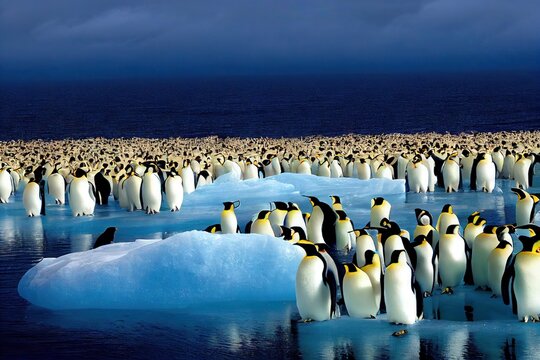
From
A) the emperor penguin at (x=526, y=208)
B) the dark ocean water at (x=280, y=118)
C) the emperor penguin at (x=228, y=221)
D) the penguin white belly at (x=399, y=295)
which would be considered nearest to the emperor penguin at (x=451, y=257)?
the penguin white belly at (x=399, y=295)

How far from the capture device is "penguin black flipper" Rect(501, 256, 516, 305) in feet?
28.0

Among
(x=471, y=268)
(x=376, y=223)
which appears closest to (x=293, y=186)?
(x=376, y=223)

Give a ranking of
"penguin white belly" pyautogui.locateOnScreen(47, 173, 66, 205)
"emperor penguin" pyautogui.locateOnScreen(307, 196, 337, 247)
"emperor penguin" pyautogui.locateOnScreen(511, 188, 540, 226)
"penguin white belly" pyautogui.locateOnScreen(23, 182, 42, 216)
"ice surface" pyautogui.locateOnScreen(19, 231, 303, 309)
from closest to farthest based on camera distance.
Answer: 1. "ice surface" pyautogui.locateOnScreen(19, 231, 303, 309)
2. "emperor penguin" pyautogui.locateOnScreen(307, 196, 337, 247)
3. "emperor penguin" pyautogui.locateOnScreen(511, 188, 540, 226)
4. "penguin white belly" pyautogui.locateOnScreen(23, 182, 42, 216)
5. "penguin white belly" pyautogui.locateOnScreen(47, 173, 66, 205)

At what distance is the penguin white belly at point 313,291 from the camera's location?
8617mm

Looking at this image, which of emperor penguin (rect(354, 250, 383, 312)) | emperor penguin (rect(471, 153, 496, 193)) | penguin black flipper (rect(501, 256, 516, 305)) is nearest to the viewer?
penguin black flipper (rect(501, 256, 516, 305))

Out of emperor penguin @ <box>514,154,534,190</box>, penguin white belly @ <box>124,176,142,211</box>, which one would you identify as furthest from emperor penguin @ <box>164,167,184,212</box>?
emperor penguin @ <box>514,154,534,190</box>

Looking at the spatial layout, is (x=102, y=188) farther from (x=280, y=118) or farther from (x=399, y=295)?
(x=280, y=118)

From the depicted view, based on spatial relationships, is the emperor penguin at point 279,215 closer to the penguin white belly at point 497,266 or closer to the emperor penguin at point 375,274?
the penguin white belly at point 497,266

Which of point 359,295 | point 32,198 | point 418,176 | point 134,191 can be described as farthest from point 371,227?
point 418,176

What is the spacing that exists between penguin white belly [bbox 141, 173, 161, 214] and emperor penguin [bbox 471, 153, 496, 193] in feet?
21.0

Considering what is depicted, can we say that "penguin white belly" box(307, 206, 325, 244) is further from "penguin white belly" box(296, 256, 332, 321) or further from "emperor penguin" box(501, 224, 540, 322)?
"emperor penguin" box(501, 224, 540, 322)

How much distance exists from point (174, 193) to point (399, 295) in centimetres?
900

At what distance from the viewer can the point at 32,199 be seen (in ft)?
55.0

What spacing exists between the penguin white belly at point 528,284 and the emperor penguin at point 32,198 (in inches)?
411
